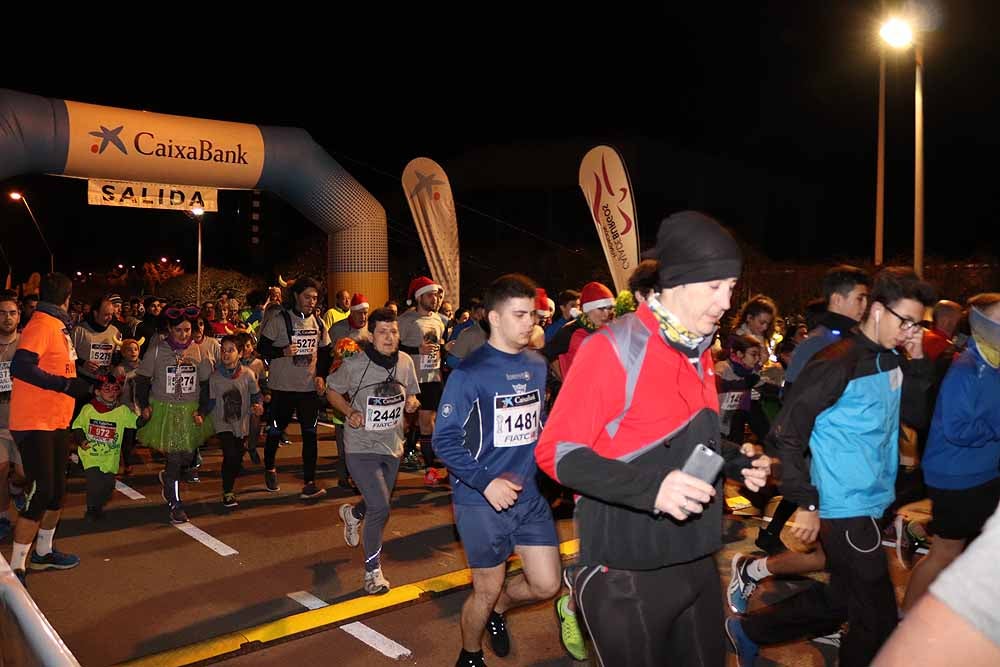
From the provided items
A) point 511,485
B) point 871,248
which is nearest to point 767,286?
point 511,485

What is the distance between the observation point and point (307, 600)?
5703 millimetres

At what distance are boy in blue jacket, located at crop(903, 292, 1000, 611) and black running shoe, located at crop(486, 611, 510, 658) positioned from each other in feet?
7.15

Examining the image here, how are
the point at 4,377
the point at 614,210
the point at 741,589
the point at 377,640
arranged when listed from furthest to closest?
the point at 614,210
the point at 4,377
the point at 377,640
the point at 741,589

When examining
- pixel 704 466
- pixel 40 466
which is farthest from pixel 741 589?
pixel 40 466

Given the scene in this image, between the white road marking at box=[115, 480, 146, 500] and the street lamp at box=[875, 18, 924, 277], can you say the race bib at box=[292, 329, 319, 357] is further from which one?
the street lamp at box=[875, 18, 924, 277]

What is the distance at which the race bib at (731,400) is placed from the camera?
7613 mm

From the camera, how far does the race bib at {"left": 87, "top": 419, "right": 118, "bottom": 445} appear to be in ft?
24.3

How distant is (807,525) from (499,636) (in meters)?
2.06

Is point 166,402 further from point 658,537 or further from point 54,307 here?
point 658,537

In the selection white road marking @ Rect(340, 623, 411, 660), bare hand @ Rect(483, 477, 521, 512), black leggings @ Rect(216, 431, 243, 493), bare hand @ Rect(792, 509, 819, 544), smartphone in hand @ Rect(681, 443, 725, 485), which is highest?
smartphone in hand @ Rect(681, 443, 725, 485)

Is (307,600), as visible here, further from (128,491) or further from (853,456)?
(128,491)

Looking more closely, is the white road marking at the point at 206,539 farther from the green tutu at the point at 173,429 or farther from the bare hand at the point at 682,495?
the bare hand at the point at 682,495

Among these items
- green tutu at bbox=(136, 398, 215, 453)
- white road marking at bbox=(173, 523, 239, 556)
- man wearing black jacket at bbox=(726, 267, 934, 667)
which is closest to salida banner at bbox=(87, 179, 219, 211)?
green tutu at bbox=(136, 398, 215, 453)

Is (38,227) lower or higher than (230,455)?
higher
